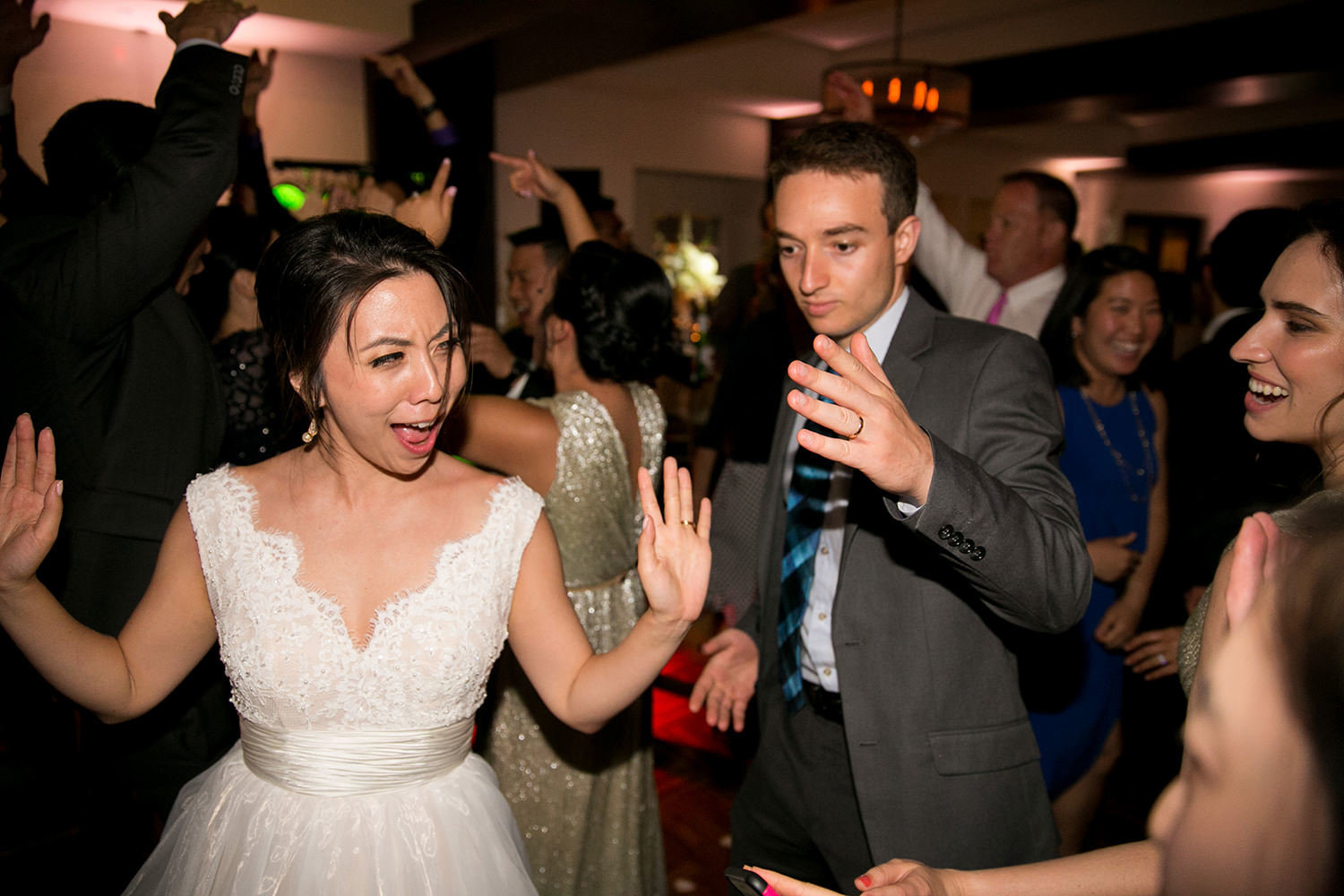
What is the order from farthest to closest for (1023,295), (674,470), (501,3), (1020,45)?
(1020,45) < (501,3) < (1023,295) < (674,470)

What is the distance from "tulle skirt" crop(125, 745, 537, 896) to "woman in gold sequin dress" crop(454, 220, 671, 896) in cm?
68

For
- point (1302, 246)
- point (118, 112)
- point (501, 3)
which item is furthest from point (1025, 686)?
point (501, 3)

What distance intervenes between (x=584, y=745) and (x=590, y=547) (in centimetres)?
48

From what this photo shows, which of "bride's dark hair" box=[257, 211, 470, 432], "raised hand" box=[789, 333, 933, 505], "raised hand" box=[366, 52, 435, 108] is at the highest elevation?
"raised hand" box=[366, 52, 435, 108]

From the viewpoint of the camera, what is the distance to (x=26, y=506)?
124 centimetres

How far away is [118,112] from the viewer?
1.75 meters

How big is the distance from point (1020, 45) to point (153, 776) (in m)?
7.30

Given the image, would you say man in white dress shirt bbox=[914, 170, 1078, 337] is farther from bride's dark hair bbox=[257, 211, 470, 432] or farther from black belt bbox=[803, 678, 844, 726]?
bride's dark hair bbox=[257, 211, 470, 432]

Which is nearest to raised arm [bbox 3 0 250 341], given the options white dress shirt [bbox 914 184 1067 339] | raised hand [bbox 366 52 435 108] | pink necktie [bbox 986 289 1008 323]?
raised hand [bbox 366 52 435 108]

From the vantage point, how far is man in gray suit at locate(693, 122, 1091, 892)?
1115mm

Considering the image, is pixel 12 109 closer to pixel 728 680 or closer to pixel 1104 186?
pixel 728 680

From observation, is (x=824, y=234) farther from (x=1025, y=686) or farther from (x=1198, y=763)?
(x=1025, y=686)

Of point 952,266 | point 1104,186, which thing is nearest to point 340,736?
point 952,266

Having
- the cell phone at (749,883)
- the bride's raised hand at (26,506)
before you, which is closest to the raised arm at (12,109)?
the bride's raised hand at (26,506)
